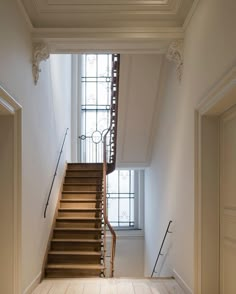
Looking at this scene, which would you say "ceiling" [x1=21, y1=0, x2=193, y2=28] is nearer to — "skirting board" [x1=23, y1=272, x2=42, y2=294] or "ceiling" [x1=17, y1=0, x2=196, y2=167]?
"ceiling" [x1=17, y1=0, x2=196, y2=167]

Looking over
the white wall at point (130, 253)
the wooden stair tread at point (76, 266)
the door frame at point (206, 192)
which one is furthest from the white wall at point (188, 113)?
the white wall at point (130, 253)

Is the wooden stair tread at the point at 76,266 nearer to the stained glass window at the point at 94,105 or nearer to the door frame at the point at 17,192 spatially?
the door frame at the point at 17,192

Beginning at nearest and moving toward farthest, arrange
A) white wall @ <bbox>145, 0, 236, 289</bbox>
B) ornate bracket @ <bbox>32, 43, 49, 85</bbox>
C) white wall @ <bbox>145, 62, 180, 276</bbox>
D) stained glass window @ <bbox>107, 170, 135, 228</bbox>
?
white wall @ <bbox>145, 0, 236, 289</bbox>
ornate bracket @ <bbox>32, 43, 49, 85</bbox>
white wall @ <bbox>145, 62, 180, 276</bbox>
stained glass window @ <bbox>107, 170, 135, 228</bbox>

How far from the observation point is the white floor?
454 cm

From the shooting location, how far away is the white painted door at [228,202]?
339cm

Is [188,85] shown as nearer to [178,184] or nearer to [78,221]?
[178,184]

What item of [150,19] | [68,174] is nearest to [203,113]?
[150,19]

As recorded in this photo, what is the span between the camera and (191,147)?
4.18 metres

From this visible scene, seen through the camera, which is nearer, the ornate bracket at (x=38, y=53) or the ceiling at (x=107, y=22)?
the ceiling at (x=107, y=22)

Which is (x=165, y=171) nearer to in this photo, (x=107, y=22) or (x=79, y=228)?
(x=79, y=228)

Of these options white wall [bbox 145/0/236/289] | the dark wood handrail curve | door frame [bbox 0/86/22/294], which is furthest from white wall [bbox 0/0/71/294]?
white wall [bbox 145/0/236/289]

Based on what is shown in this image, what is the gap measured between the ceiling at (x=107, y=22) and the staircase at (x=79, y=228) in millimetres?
3223

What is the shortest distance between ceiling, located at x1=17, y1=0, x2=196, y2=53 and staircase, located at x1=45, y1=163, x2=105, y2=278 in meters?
3.22

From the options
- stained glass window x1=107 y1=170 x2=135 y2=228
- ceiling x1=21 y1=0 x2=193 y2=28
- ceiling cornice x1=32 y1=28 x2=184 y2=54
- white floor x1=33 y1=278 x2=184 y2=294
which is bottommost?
white floor x1=33 y1=278 x2=184 y2=294
